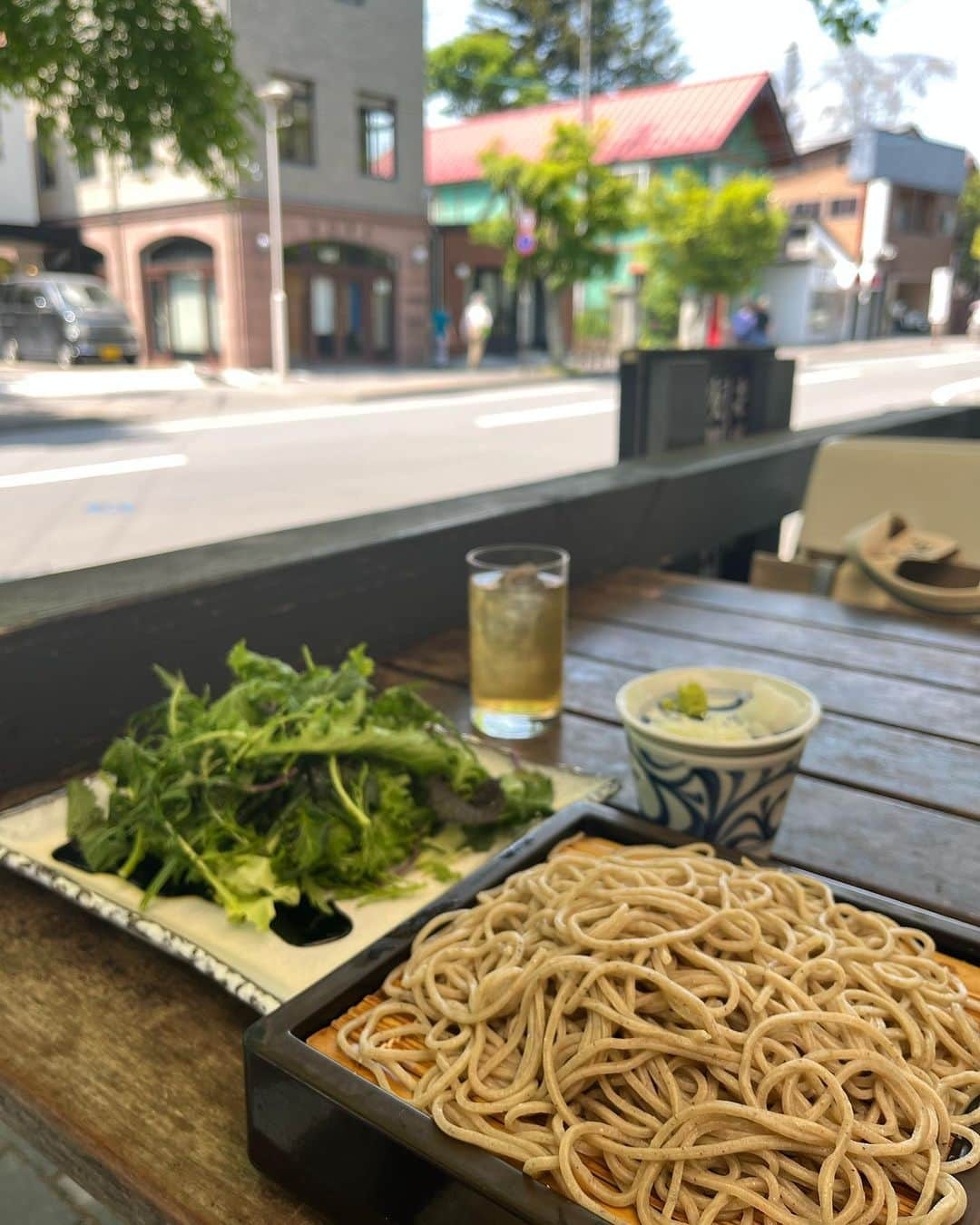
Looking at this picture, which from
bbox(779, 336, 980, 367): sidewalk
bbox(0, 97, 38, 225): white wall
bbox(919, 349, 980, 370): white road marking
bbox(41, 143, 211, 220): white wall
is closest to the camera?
bbox(41, 143, 211, 220): white wall

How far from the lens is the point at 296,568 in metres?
1.46

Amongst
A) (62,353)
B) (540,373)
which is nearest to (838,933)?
(62,353)

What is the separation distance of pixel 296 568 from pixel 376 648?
0.22 metres

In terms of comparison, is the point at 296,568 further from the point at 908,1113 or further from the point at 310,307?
the point at 310,307

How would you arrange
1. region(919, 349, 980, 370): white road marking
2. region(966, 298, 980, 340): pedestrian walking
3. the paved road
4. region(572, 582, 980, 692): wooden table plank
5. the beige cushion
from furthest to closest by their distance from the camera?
region(966, 298, 980, 340): pedestrian walking
region(919, 349, 980, 370): white road marking
the paved road
the beige cushion
region(572, 582, 980, 692): wooden table plank

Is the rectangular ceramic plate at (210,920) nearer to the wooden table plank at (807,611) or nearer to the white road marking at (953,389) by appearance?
the wooden table plank at (807,611)

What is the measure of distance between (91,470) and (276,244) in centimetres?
1006

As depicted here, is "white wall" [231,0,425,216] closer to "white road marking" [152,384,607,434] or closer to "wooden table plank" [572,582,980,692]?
"white road marking" [152,384,607,434]

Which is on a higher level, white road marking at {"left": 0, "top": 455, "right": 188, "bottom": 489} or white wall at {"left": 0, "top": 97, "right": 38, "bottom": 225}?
white wall at {"left": 0, "top": 97, "right": 38, "bottom": 225}

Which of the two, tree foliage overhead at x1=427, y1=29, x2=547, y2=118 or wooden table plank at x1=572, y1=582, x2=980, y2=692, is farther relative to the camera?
tree foliage overhead at x1=427, y1=29, x2=547, y2=118

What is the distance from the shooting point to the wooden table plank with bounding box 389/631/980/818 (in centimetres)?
117

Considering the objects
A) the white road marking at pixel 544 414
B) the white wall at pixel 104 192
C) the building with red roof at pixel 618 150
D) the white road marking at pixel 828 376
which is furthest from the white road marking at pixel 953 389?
the white wall at pixel 104 192

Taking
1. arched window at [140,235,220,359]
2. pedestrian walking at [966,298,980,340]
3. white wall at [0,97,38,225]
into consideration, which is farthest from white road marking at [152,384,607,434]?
pedestrian walking at [966,298,980,340]

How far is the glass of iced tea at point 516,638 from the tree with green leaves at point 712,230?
67.2 ft
